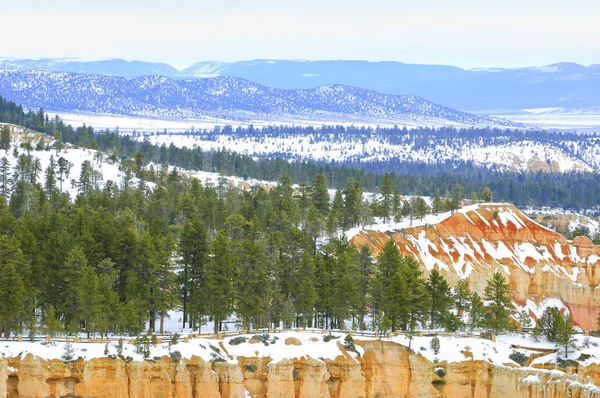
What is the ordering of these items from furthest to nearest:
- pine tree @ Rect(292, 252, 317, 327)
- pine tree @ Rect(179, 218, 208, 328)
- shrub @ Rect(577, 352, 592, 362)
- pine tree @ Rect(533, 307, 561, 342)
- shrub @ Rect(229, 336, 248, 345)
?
pine tree @ Rect(179, 218, 208, 328)
pine tree @ Rect(292, 252, 317, 327)
pine tree @ Rect(533, 307, 561, 342)
shrub @ Rect(577, 352, 592, 362)
shrub @ Rect(229, 336, 248, 345)

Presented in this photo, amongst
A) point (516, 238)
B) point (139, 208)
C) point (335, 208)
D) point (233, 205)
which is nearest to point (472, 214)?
point (516, 238)

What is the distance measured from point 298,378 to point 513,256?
8286cm

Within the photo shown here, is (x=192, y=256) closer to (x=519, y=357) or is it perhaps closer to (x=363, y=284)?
(x=363, y=284)

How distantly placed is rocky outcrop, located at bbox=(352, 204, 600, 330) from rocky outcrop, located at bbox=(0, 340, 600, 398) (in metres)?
59.4

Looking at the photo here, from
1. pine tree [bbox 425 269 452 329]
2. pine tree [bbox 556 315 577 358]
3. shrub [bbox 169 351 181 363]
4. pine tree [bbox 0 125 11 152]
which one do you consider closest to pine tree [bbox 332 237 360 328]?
pine tree [bbox 425 269 452 329]

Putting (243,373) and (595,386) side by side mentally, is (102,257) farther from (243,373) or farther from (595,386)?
(595,386)

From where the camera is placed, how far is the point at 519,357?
79688 mm

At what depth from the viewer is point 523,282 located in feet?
488

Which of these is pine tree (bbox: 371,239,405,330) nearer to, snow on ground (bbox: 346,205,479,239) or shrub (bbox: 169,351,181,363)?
shrub (bbox: 169,351,181,363)

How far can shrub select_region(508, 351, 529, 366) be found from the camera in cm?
7934

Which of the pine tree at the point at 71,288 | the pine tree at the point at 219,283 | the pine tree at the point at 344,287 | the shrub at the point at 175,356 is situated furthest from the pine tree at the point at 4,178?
the shrub at the point at 175,356

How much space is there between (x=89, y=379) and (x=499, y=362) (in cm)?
3234

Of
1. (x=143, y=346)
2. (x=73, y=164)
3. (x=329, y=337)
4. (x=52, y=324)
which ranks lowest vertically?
(x=329, y=337)

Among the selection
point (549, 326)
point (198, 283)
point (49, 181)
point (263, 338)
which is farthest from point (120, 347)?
point (49, 181)
